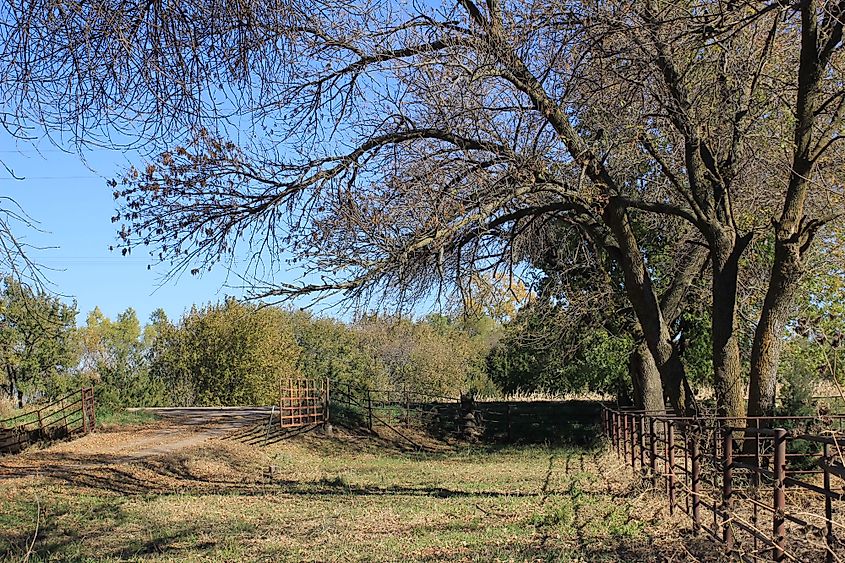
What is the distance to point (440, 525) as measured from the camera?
10.6m

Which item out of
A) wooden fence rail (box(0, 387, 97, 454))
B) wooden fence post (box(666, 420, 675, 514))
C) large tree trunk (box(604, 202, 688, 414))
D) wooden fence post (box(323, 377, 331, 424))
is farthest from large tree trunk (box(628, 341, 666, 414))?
wooden fence rail (box(0, 387, 97, 454))

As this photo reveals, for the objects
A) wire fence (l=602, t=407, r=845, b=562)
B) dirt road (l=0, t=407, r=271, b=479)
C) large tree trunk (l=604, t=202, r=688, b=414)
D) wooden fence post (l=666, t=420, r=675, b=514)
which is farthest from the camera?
dirt road (l=0, t=407, r=271, b=479)

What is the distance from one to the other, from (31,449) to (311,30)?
64.2 feet

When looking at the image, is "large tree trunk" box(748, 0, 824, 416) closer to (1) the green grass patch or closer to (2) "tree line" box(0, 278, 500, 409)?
(1) the green grass patch

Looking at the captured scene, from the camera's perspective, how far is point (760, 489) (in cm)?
962

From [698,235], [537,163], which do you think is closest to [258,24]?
[537,163]

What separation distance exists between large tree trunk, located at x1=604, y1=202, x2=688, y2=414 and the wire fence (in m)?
1.19

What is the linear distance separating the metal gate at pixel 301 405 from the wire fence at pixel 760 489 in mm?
13650

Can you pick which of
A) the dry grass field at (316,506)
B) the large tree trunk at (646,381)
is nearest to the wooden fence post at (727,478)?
the dry grass field at (316,506)

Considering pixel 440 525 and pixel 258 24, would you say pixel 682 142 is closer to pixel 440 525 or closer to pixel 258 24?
pixel 440 525

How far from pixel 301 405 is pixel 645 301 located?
16630mm

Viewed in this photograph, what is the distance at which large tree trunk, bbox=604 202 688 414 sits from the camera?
14.0 metres

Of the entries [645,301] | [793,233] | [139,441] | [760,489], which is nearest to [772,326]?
[793,233]

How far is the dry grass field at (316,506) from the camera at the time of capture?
8.84 meters
